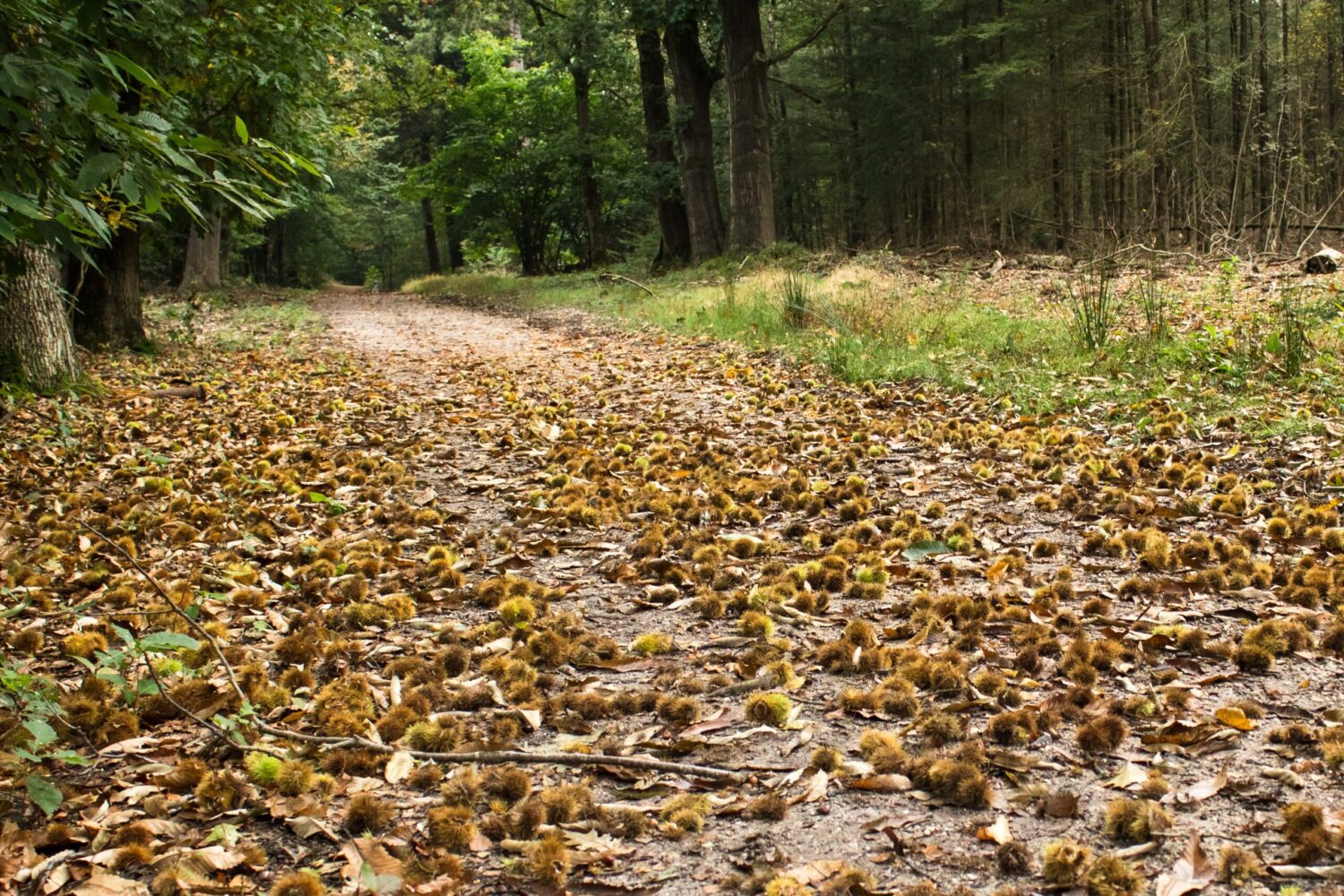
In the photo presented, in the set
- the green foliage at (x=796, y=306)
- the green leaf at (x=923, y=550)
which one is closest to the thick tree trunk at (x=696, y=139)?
the green foliage at (x=796, y=306)

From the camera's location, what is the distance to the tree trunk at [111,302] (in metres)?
10.3

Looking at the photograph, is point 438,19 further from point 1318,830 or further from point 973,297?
point 1318,830

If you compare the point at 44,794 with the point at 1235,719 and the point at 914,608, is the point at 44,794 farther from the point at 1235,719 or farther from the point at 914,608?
the point at 1235,719

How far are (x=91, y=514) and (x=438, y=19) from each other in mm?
21391

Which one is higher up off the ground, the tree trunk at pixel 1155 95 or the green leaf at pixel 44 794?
the tree trunk at pixel 1155 95

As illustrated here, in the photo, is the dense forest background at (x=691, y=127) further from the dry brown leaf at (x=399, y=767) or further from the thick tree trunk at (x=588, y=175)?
the dry brown leaf at (x=399, y=767)

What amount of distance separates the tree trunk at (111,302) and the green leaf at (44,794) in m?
9.77

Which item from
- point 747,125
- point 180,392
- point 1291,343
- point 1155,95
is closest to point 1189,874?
point 1291,343

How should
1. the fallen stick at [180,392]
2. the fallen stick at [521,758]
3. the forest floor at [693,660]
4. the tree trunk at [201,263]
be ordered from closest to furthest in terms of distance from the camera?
the forest floor at [693,660]
the fallen stick at [521,758]
the fallen stick at [180,392]
the tree trunk at [201,263]

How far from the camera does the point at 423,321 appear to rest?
55.5ft

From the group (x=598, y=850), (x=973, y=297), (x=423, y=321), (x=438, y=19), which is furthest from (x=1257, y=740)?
(x=438, y=19)

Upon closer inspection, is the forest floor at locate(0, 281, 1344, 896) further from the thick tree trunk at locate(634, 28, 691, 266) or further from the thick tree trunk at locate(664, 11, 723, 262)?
A: the thick tree trunk at locate(634, 28, 691, 266)

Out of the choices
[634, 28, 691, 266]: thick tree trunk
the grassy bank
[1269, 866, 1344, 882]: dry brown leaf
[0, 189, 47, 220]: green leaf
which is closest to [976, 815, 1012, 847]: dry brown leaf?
[1269, 866, 1344, 882]: dry brown leaf

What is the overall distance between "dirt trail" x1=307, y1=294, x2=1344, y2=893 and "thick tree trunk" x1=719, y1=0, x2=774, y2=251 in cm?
1136
